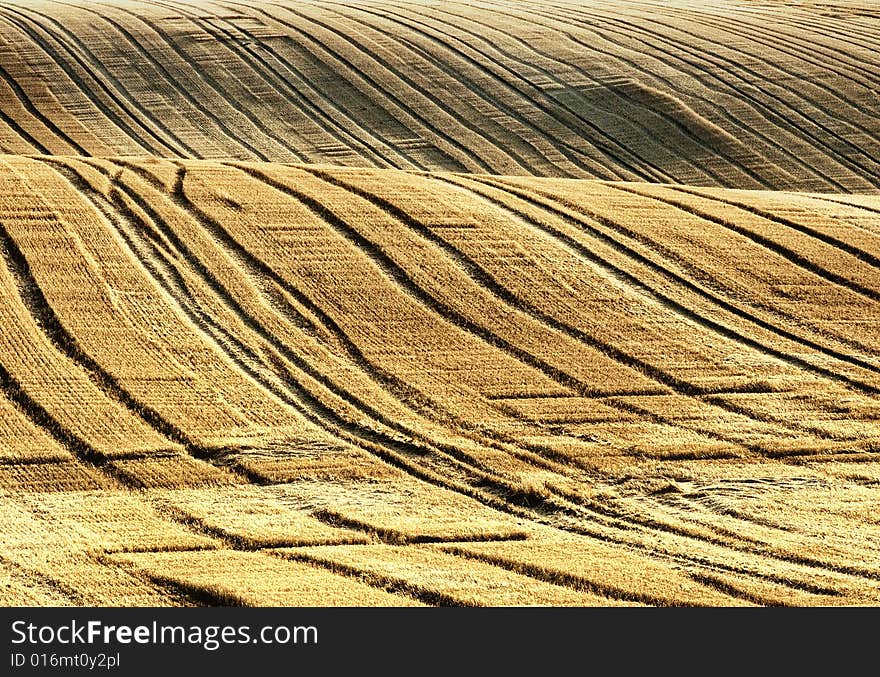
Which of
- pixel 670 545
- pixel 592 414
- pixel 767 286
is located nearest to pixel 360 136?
pixel 767 286

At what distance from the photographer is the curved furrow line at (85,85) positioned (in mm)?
35375

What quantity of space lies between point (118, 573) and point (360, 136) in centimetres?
2619

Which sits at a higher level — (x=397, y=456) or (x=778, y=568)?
(x=778, y=568)

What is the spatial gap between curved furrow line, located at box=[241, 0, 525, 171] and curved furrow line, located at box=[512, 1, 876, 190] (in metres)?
8.59

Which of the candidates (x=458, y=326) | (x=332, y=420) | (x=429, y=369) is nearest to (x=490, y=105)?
(x=458, y=326)

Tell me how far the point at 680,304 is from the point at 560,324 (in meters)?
2.37

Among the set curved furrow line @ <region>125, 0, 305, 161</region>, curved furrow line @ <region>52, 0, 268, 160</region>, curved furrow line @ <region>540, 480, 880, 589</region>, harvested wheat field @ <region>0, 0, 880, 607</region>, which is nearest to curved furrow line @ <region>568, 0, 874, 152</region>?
harvested wheat field @ <region>0, 0, 880, 607</region>

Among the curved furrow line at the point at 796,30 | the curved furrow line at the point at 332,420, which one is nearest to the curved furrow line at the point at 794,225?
the curved furrow line at the point at 332,420

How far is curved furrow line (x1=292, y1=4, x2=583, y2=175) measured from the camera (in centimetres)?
3556

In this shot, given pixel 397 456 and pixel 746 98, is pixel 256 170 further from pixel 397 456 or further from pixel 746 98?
pixel 746 98

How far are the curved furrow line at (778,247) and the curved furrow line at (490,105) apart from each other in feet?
29.6

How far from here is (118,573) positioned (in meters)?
11.3

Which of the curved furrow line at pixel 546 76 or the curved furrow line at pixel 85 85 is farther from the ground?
the curved furrow line at pixel 546 76

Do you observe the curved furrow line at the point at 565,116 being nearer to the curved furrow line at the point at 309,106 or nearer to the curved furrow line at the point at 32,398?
the curved furrow line at the point at 309,106
